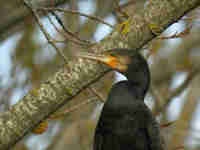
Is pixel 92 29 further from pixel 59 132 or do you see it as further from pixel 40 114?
pixel 40 114

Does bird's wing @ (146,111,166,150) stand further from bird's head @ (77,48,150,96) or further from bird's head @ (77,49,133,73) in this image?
bird's head @ (77,49,133,73)

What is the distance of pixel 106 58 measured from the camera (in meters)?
3.21

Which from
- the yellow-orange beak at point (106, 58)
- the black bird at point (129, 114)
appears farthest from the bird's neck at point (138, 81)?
the yellow-orange beak at point (106, 58)

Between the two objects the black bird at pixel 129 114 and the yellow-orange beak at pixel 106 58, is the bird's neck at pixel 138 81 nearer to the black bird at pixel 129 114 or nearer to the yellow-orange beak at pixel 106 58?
the black bird at pixel 129 114

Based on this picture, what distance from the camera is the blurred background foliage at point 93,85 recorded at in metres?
5.14

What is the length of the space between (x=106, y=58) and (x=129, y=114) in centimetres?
56

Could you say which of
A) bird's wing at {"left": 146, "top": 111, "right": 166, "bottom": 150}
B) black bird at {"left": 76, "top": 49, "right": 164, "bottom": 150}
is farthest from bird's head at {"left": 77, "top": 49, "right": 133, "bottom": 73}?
bird's wing at {"left": 146, "top": 111, "right": 166, "bottom": 150}

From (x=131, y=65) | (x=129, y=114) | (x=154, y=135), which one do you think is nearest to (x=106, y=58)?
(x=131, y=65)

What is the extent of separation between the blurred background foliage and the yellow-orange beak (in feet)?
2.57

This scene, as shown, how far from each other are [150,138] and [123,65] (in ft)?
2.24

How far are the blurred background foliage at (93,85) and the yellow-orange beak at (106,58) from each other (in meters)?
0.78

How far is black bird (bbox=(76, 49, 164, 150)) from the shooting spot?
11.3ft

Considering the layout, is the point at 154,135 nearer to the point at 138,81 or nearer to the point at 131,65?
the point at 138,81

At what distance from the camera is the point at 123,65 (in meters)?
3.53
